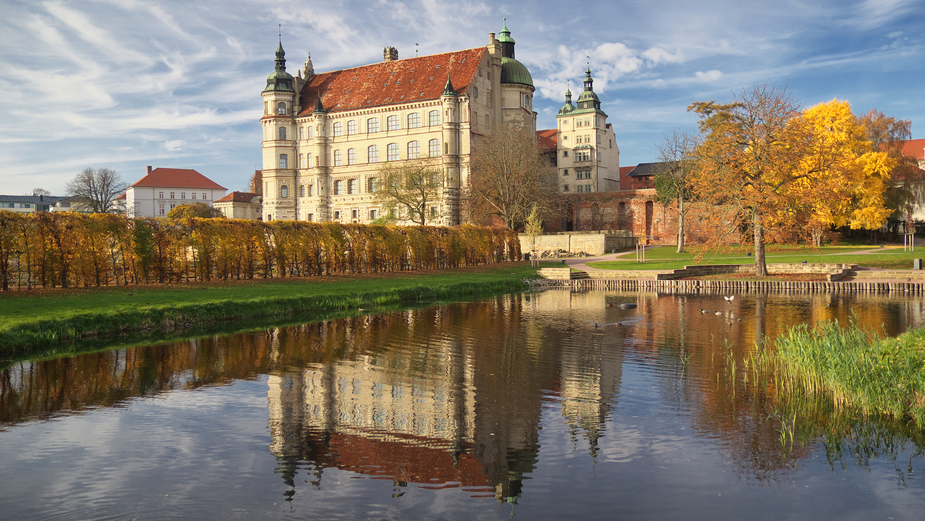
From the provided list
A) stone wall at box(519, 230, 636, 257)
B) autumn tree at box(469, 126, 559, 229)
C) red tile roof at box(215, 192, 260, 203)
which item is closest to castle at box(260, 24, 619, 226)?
autumn tree at box(469, 126, 559, 229)

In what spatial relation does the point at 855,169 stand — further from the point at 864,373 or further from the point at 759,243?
the point at 864,373

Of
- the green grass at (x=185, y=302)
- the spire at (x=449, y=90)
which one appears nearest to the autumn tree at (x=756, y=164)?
the green grass at (x=185, y=302)

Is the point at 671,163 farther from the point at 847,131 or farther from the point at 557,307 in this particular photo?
the point at 557,307

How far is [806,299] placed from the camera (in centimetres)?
2348

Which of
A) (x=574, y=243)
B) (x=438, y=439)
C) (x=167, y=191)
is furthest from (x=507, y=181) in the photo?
(x=167, y=191)

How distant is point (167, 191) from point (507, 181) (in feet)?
236

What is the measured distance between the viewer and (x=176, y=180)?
107 metres

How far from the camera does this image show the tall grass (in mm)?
8227

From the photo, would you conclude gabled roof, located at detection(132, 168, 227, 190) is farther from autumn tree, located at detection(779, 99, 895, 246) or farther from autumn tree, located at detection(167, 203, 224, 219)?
autumn tree, located at detection(779, 99, 895, 246)

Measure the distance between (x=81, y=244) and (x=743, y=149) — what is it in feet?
87.0

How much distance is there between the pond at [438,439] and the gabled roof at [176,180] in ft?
332

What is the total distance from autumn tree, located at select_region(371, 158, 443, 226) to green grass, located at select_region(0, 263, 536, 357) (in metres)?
25.1

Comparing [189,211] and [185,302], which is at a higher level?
[189,211]

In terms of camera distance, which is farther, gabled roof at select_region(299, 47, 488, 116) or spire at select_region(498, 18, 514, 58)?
spire at select_region(498, 18, 514, 58)
